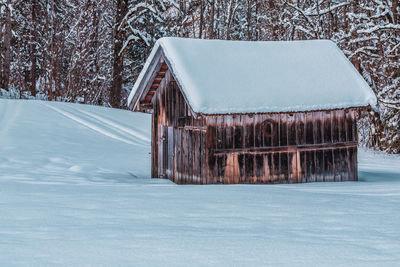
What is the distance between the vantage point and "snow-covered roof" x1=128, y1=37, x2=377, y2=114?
11.5 metres

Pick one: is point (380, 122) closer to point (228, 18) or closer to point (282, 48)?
point (282, 48)

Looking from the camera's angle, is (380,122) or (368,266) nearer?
(368,266)

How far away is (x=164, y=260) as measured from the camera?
14.0ft

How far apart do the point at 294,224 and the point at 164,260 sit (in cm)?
230

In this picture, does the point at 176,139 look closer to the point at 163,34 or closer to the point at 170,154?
the point at 170,154

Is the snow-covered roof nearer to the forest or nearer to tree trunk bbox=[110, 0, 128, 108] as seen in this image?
the forest

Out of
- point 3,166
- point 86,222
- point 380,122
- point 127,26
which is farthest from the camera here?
point 127,26

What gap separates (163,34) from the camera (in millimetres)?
29328

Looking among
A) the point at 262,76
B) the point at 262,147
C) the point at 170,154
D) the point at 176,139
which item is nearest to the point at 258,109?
the point at 262,147

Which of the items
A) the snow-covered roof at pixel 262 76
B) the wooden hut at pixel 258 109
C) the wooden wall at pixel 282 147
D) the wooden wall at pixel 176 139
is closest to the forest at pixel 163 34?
the snow-covered roof at pixel 262 76

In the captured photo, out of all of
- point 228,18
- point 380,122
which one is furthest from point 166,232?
point 228,18

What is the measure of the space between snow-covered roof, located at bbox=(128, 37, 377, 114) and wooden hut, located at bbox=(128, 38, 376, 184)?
26 millimetres

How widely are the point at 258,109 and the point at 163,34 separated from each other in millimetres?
18949

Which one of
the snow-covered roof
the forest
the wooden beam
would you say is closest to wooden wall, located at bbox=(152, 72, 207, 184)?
the wooden beam
